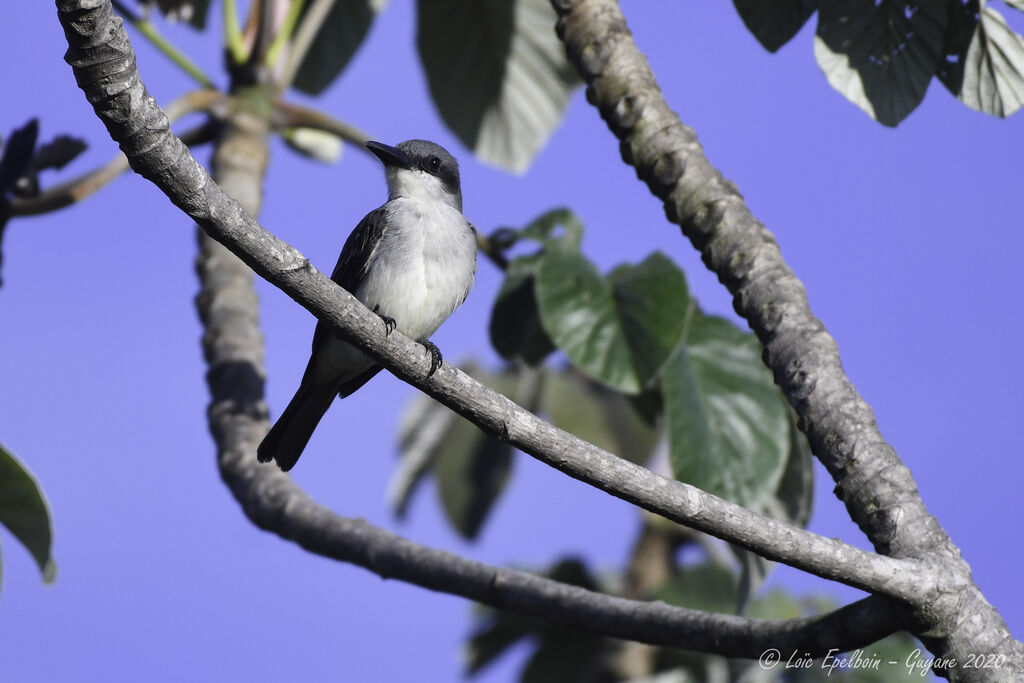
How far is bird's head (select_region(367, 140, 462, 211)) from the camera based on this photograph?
17.7 feet

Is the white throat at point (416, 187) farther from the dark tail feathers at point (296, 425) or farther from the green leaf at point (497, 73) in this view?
the green leaf at point (497, 73)

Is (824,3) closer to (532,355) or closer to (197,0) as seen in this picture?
(532,355)

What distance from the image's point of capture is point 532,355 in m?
5.54

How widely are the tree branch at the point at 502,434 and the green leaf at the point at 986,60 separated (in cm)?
202

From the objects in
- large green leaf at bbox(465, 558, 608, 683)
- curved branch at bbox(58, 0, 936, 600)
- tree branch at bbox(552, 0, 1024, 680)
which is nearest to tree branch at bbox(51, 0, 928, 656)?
curved branch at bbox(58, 0, 936, 600)

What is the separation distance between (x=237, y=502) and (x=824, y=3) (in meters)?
3.45

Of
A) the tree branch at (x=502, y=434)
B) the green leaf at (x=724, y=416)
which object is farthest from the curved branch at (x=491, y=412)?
the green leaf at (x=724, y=416)

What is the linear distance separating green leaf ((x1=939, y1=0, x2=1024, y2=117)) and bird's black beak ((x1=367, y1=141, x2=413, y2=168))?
2692 mm

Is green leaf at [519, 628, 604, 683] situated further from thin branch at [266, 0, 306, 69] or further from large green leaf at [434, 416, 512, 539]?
thin branch at [266, 0, 306, 69]

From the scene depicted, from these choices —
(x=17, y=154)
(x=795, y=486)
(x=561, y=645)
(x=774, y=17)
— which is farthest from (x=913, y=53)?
(x=561, y=645)

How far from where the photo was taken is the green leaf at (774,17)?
171 inches

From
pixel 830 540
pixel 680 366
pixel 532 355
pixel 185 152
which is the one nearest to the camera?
pixel 185 152

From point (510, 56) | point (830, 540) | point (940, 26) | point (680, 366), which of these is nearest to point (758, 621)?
point (830, 540)

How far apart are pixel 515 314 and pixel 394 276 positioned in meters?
0.65
